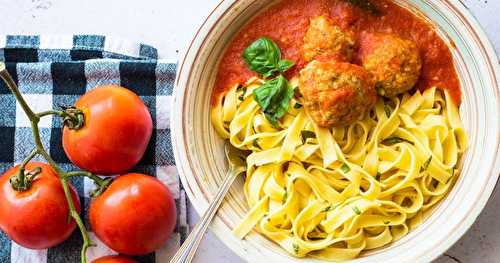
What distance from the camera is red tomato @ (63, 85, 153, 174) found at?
3.91m

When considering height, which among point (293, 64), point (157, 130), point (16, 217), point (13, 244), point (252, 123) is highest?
point (293, 64)

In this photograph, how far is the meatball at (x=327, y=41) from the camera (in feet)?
11.9

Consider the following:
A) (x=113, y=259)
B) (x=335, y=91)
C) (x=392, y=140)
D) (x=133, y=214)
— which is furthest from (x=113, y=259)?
(x=392, y=140)

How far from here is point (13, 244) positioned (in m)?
4.32

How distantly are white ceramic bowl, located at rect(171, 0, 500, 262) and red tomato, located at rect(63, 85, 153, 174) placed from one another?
35 centimetres

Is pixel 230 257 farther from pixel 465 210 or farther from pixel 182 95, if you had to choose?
pixel 465 210

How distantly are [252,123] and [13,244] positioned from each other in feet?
5.40

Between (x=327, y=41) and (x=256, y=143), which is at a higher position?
(x=327, y=41)

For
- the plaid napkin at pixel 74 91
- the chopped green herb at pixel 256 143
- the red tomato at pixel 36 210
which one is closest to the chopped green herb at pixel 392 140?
the chopped green herb at pixel 256 143

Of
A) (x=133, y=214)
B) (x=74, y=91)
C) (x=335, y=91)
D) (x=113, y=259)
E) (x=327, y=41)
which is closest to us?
(x=335, y=91)

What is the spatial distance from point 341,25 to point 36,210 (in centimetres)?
191

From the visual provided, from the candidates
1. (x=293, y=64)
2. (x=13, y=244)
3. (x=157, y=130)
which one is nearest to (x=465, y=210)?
(x=293, y=64)

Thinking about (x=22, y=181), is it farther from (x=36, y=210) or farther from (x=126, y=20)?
(x=126, y=20)

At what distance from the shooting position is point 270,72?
374 centimetres
